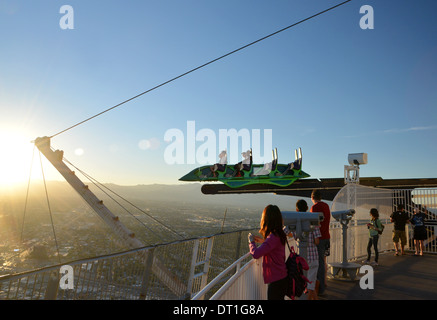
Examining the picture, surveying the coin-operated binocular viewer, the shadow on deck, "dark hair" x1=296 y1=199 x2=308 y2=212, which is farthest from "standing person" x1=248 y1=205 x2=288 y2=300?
the coin-operated binocular viewer

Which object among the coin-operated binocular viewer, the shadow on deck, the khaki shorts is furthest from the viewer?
the khaki shorts

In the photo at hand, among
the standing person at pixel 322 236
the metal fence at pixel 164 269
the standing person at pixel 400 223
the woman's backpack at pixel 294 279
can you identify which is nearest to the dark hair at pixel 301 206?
the standing person at pixel 322 236

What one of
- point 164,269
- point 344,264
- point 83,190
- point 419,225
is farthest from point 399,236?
point 83,190

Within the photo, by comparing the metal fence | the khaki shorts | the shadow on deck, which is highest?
the metal fence

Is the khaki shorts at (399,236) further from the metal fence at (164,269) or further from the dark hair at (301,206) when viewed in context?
the dark hair at (301,206)

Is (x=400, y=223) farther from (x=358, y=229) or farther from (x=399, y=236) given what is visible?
(x=358, y=229)

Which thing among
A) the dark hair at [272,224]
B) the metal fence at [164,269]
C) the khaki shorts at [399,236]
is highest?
the dark hair at [272,224]

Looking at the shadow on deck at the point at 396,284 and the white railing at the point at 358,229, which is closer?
the white railing at the point at 358,229

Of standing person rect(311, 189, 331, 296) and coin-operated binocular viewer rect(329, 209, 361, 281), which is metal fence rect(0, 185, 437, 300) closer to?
coin-operated binocular viewer rect(329, 209, 361, 281)
